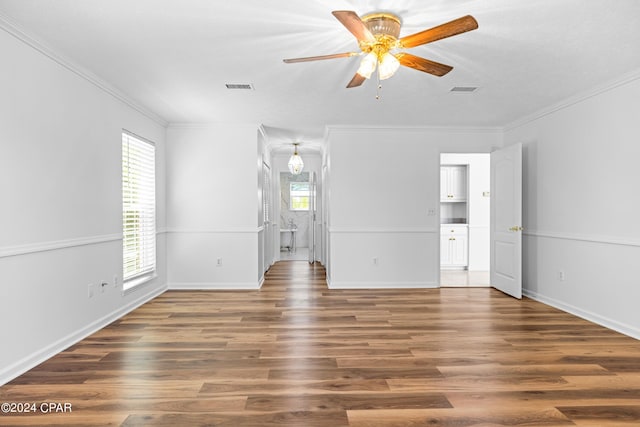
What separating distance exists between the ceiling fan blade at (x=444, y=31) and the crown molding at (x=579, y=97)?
2634 millimetres

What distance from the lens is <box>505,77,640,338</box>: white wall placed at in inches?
151

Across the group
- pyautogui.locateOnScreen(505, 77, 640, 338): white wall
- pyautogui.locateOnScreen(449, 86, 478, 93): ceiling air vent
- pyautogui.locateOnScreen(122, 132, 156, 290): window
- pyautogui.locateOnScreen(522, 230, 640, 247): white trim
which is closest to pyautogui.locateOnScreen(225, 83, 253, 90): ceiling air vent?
pyautogui.locateOnScreen(122, 132, 156, 290): window

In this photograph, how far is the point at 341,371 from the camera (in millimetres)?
2883

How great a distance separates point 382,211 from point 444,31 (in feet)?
13.1

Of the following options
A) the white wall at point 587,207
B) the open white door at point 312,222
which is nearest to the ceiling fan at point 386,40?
the white wall at point 587,207

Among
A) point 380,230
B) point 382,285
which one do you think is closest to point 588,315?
point 382,285

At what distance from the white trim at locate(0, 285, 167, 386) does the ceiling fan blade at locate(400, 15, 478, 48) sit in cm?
357

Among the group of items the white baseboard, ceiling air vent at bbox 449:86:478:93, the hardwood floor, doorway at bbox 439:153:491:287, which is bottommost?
the hardwood floor

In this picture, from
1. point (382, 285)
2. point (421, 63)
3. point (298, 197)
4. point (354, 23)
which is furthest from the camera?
point (298, 197)

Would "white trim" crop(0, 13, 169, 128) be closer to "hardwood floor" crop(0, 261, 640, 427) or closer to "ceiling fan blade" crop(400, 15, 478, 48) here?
"hardwood floor" crop(0, 261, 640, 427)

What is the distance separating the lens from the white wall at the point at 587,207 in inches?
151

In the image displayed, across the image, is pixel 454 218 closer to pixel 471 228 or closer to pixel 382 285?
pixel 471 228

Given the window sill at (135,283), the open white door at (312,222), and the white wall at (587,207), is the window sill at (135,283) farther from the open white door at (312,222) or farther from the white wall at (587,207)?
the white wall at (587,207)

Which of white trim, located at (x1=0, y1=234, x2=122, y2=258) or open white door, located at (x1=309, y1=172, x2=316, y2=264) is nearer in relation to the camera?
white trim, located at (x1=0, y1=234, x2=122, y2=258)
